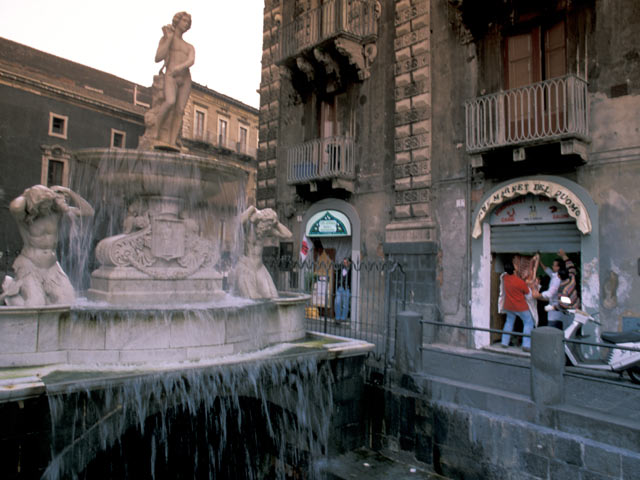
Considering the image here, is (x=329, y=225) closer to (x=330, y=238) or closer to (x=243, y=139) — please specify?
(x=330, y=238)

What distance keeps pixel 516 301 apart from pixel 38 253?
8.43m

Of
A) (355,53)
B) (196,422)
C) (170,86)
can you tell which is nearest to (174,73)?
(170,86)

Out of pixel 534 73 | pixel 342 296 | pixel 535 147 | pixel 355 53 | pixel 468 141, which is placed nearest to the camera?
pixel 535 147

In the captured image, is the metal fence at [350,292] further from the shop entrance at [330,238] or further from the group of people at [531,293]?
the group of people at [531,293]

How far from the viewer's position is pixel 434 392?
6.56m

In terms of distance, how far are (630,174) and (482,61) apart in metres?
4.15

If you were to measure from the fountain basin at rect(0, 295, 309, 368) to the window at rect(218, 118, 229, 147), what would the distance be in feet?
108

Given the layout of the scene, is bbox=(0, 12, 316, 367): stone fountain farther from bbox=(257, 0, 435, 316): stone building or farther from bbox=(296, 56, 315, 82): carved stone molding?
bbox=(296, 56, 315, 82): carved stone molding

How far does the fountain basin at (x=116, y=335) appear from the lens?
16.8 ft

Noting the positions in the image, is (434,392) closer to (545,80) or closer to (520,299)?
(520,299)

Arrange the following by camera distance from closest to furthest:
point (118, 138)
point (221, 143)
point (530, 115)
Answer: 1. point (530, 115)
2. point (118, 138)
3. point (221, 143)

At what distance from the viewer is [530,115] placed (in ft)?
32.3

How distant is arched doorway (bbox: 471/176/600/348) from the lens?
9211 millimetres

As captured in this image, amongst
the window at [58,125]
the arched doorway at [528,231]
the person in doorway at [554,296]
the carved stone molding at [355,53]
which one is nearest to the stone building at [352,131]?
the carved stone molding at [355,53]
